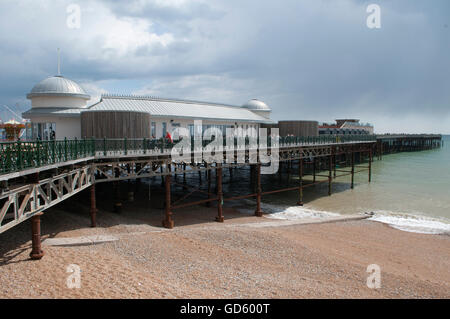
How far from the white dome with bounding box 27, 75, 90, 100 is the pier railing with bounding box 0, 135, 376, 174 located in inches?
318

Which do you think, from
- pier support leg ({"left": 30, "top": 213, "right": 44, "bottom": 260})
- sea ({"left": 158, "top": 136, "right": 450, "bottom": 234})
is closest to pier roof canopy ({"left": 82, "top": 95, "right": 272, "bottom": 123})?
sea ({"left": 158, "top": 136, "right": 450, "bottom": 234})

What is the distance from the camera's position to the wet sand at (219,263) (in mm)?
8750

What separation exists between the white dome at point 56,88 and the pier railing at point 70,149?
8088 millimetres

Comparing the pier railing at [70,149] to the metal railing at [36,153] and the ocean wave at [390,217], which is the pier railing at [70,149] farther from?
the ocean wave at [390,217]

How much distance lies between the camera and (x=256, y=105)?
4234cm

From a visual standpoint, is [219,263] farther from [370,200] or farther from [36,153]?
[370,200]

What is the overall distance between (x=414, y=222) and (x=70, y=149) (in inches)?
801

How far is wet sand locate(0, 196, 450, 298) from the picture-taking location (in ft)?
28.7

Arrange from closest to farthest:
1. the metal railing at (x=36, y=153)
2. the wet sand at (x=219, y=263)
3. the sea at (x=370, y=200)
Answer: the metal railing at (x=36, y=153), the wet sand at (x=219, y=263), the sea at (x=370, y=200)

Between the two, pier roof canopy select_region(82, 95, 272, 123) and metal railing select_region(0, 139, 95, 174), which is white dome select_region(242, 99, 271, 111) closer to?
pier roof canopy select_region(82, 95, 272, 123)

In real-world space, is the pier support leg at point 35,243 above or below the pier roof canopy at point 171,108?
below

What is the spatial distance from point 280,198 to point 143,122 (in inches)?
585

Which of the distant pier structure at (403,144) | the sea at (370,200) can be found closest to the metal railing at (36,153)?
the sea at (370,200)
